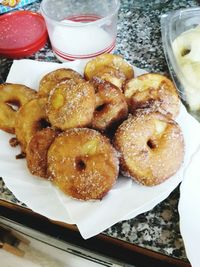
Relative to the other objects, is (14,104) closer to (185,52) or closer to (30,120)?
(30,120)

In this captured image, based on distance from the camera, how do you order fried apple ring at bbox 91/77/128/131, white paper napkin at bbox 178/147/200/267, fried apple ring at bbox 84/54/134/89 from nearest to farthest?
white paper napkin at bbox 178/147/200/267 < fried apple ring at bbox 91/77/128/131 < fried apple ring at bbox 84/54/134/89

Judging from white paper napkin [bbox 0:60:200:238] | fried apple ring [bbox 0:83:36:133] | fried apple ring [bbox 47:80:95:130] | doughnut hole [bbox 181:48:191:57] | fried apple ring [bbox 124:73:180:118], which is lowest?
white paper napkin [bbox 0:60:200:238]

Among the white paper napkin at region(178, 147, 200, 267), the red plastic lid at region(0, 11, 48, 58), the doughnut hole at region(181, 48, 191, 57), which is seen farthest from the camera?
the red plastic lid at region(0, 11, 48, 58)

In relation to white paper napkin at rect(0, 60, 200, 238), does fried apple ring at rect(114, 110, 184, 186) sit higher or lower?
higher

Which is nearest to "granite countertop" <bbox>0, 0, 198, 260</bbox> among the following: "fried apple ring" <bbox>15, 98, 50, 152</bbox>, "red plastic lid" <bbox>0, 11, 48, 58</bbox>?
"red plastic lid" <bbox>0, 11, 48, 58</bbox>

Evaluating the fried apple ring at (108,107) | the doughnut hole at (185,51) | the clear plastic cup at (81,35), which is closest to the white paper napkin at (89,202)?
the fried apple ring at (108,107)

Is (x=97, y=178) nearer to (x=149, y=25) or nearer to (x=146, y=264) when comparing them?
(x=146, y=264)

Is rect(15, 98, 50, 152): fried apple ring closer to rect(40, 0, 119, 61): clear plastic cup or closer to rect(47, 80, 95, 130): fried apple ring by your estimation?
rect(47, 80, 95, 130): fried apple ring

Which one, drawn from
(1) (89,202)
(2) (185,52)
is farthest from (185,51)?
(1) (89,202)
